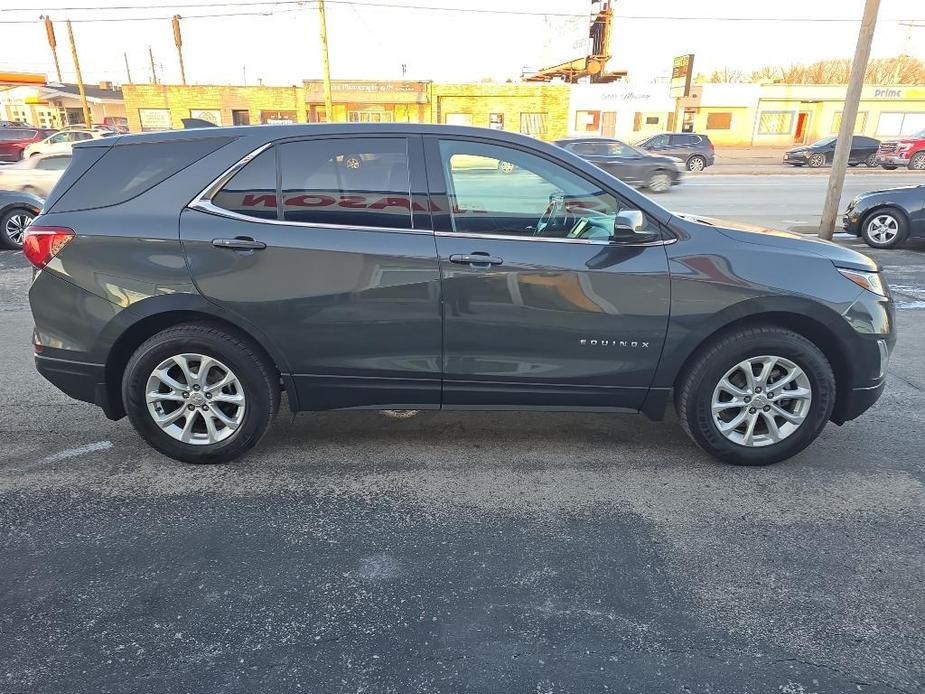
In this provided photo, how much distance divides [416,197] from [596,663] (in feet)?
7.51

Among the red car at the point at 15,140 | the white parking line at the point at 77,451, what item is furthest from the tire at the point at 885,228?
the red car at the point at 15,140

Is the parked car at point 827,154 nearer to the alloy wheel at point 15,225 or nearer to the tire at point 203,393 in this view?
the alloy wheel at point 15,225

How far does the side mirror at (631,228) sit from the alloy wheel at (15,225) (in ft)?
33.9

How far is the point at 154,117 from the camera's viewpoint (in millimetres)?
42625

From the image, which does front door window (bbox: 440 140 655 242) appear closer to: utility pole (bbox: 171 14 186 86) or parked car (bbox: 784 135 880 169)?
parked car (bbox: 784 135 880 169)

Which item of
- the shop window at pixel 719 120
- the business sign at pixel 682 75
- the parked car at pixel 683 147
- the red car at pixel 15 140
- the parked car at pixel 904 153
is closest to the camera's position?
the red car at pixel 15 140

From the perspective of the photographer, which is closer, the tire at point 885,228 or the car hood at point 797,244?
the car hood at point 797,244

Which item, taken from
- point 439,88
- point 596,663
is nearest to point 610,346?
point 596,663

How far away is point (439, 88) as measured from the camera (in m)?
40.5

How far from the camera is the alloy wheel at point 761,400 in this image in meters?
3.41

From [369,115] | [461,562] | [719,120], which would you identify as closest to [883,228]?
[461,562]

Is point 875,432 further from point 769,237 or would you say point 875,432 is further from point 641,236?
point 641,236

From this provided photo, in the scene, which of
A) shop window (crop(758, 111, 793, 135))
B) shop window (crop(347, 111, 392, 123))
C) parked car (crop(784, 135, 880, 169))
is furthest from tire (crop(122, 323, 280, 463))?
shop window (crop(758, 111, 793, 135))

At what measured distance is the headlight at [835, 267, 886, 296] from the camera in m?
3.39
